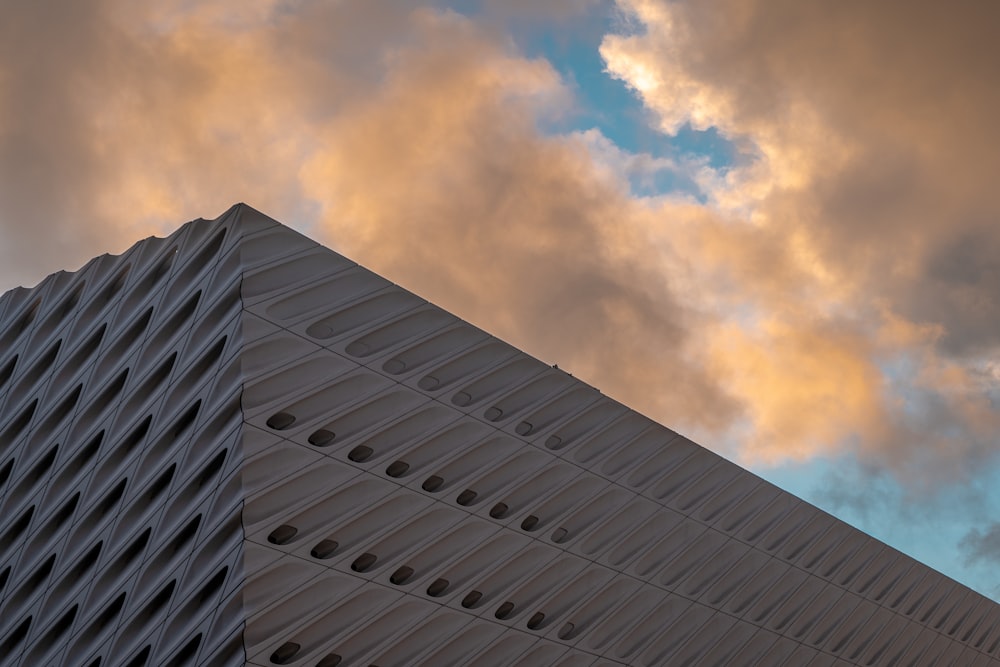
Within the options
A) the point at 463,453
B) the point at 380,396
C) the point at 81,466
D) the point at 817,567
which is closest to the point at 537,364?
the point at 463,453

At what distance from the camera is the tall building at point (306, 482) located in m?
21.4

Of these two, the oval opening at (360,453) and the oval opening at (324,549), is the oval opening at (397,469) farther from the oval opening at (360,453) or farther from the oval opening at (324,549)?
the oval opening at (324,549)

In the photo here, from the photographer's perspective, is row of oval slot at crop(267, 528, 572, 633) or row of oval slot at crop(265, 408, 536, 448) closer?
row of oval slot at crop(265, 408, 536, 448)

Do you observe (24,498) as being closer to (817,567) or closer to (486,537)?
(486,537)

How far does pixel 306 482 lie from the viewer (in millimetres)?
21688

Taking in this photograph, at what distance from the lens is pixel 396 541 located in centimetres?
2338

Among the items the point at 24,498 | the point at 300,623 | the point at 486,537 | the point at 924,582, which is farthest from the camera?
the point at 924,582

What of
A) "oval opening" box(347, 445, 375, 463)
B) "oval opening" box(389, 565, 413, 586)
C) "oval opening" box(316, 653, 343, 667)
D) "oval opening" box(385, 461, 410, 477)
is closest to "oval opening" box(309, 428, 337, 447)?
"oval opening" box(347, 445, 375, 463)

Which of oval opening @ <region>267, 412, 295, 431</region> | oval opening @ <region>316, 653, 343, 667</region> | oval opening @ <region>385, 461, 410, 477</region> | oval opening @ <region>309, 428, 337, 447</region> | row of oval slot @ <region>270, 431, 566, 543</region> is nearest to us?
oval opening @ <region>267, 412, 295, 431</region>

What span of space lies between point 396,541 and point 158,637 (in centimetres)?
517

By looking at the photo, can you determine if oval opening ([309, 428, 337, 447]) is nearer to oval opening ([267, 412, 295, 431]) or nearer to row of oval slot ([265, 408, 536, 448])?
row of oval slot ([265, 408, 536, 448])

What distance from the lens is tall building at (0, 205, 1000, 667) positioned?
70.2ft

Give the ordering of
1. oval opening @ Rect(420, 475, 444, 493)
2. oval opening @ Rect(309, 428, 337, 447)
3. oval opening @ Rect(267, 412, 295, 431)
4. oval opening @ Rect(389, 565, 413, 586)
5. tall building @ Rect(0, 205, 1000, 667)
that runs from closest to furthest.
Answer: oval opening @ Rect(267, 412, 295, 431), tall building @ Rect(0, 205, 1000, 667), oval opening @ Rect(309, 428, 337, 447), oval opening @ Rect(389, 565, 413, 586), oval opening @ Rect(420, 475, 444, 493)

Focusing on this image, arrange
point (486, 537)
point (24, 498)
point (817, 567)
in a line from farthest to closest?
1. point (817, 567)
2. point (24, 498)
3. point (486, 537)
